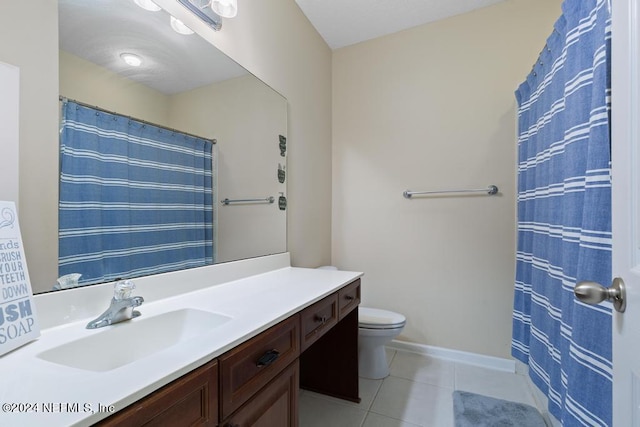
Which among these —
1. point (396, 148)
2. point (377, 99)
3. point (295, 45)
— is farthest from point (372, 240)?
point (295, 45)

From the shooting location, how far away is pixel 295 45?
204 centimetres

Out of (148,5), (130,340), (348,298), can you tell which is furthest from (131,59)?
(348,298)

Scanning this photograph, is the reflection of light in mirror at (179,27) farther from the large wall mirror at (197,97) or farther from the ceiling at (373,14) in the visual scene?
the ceiling at (373,14)

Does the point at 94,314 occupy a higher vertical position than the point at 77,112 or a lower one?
lower

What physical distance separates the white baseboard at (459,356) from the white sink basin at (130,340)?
1.86 metres

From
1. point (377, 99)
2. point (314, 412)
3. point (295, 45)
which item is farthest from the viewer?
point (377, 99)

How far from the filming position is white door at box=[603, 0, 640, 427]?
1.76 feet

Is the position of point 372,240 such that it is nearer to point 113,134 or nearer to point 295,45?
point 295,45

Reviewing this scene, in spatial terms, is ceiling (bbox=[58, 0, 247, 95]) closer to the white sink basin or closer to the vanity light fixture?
the vanity light fixture

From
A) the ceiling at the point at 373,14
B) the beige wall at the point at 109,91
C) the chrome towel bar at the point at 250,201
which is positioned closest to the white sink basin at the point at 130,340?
the chrome towel bar at the point at 250,201

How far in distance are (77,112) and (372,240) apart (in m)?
2.04

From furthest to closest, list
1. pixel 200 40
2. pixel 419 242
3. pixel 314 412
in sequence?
1. pixel 419 242
2. pixel 314 412
3. pixel 200 40

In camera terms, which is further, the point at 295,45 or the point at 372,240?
the point at 372,240

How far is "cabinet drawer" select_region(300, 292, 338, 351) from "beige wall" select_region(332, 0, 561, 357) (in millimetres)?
1190
